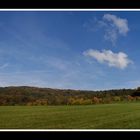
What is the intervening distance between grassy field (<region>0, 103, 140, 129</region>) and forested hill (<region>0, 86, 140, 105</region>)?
7 cm

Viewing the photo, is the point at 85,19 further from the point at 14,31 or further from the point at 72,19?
the point at 14,31

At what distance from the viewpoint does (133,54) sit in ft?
13.9

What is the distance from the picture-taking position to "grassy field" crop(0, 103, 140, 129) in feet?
12.8

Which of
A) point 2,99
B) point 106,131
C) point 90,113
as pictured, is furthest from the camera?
point 90,113

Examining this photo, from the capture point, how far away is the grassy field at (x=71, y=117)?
3.89m

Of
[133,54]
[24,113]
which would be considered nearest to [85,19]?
[133,54]

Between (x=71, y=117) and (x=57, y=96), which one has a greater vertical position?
(x=57, y=96)

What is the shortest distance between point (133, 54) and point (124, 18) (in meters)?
0.45

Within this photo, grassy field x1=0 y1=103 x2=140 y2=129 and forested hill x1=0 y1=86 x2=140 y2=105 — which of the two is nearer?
grassy field x1=0 y1=103 x2=140 y2=129

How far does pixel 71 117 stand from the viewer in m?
4.17

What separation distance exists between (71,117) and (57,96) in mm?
305

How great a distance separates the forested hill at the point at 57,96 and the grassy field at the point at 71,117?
0.23ft

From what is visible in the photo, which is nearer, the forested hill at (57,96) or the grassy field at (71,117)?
the grassy field at (71,117)

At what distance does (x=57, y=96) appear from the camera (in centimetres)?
411
